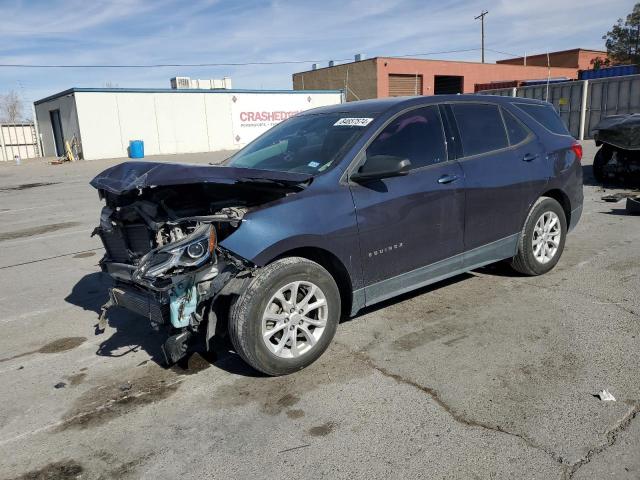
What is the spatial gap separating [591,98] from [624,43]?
41.8 m

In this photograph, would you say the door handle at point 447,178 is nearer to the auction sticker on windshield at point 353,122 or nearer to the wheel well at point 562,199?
the auction sticker on windshield at point 353,122

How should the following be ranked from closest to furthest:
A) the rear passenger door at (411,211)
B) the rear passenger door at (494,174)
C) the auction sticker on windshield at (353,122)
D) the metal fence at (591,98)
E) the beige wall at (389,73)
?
the rear passenger door at (411,211) → the auction sticker on windshield at (353,122) → the rear passenger door at (494,174) → the metal fence at (591,98) → the beige wall at (389,73)

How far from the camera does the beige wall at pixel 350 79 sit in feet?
136

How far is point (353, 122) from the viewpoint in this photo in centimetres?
435

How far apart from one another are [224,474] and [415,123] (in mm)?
3057

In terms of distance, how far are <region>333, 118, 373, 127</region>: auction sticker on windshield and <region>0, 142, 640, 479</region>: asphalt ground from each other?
5.46 feet

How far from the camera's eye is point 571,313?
4555 millimetres

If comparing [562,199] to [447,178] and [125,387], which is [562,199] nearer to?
[447,178]

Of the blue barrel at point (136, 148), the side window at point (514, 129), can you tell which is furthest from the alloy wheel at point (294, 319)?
the blue barrel at point (136, 148)

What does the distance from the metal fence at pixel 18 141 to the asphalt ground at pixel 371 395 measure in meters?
35.5

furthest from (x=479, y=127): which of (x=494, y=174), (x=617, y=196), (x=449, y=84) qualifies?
(x=449, y=84)

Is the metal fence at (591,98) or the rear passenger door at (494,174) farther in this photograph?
the metal fence at (591,98)

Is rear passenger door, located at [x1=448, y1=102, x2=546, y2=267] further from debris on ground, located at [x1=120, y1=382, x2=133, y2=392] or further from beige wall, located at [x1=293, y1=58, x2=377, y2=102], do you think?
beige wall, located at [x1=293, y1=58, x2=377, y2=102]

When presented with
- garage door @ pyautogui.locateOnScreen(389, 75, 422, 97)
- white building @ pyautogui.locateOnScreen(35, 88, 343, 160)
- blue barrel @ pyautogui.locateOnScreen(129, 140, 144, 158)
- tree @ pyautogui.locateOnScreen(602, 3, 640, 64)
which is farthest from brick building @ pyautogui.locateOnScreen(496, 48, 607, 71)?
blue barrel @ pyautogui.locateOnScreen(129, 140, 144, 158)
